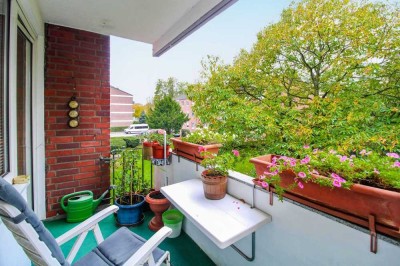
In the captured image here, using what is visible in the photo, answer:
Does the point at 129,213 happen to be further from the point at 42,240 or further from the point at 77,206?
the point at 42,240

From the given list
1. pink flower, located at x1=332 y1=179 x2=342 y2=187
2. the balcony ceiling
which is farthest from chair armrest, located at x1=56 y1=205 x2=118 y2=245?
the balcony ceiling

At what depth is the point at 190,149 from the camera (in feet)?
6.56

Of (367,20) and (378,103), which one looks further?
(367,20)

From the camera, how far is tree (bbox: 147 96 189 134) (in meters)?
15.0

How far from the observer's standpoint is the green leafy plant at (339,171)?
2.71 feet

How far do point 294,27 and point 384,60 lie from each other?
1.50 meters

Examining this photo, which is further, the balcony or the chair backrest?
the balcony

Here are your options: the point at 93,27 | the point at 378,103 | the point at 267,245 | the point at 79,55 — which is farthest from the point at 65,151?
the point at 378,103

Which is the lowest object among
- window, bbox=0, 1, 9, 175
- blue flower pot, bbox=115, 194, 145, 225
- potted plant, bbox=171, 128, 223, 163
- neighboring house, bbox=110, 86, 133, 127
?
blue flower pot, bbox=115, 194, 145, 225

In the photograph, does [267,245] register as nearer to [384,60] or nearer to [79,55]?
[79,55]

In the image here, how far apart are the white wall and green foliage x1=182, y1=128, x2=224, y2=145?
1.72 feet

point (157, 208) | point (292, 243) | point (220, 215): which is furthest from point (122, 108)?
point (292, 243)

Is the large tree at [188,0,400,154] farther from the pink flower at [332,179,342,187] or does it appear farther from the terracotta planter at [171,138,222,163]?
the pink flower at [332,179,342,187]

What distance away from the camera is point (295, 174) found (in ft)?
3.25
